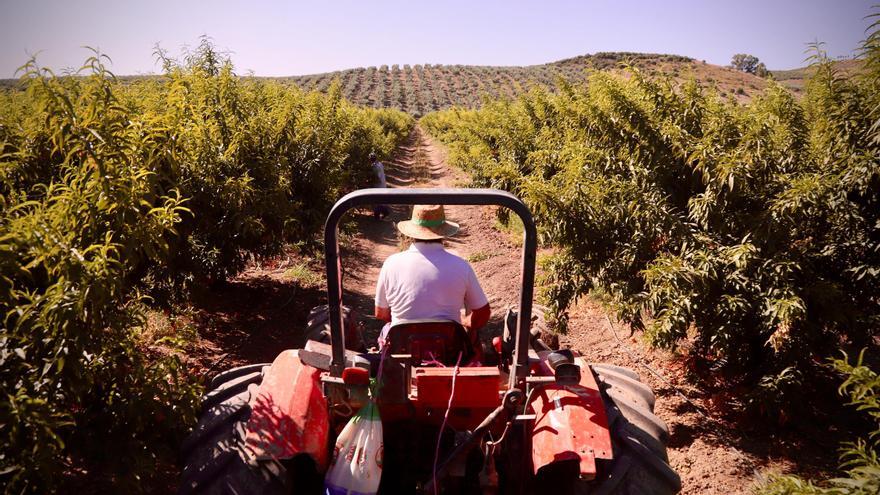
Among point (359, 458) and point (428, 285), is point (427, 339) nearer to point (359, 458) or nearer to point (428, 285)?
point (428, 285)

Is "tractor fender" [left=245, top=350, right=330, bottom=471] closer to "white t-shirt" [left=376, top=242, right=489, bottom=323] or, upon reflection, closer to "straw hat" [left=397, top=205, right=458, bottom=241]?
"white t-shirt" [left=376, top=242, right=489, bottom=323]

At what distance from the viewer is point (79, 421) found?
6.91 ft

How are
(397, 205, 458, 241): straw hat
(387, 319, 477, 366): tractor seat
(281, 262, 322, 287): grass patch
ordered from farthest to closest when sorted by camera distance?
(281, 262, 322, 287): grass patch, (397, 205, 458, 241): straw hat, (387, 319, 477, 366): tractor seat

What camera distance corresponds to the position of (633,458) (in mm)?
2447

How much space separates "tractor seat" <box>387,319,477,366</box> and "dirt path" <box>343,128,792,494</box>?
7.06 feet

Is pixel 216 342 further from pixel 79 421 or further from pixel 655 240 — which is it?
pixel 655 240

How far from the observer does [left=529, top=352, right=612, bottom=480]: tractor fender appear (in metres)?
2.16

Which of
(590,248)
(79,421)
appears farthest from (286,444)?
(590,248)

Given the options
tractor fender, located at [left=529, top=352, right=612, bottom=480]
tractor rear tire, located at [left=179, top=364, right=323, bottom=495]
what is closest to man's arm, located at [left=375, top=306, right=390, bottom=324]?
tractor rear tire, located at [left=179, top=364, right=323, bottom=495]

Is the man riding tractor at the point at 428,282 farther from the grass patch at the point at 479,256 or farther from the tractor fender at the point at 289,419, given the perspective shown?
the grass patch at the point at 479,256

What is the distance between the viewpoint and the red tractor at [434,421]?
2172mm

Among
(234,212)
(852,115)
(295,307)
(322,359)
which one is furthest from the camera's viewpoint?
(295,307)

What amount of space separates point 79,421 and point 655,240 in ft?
13.6

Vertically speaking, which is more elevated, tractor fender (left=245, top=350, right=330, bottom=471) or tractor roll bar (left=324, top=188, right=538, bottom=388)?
tractor roll bar (left=324, top=188, right=538, bottom=388)
